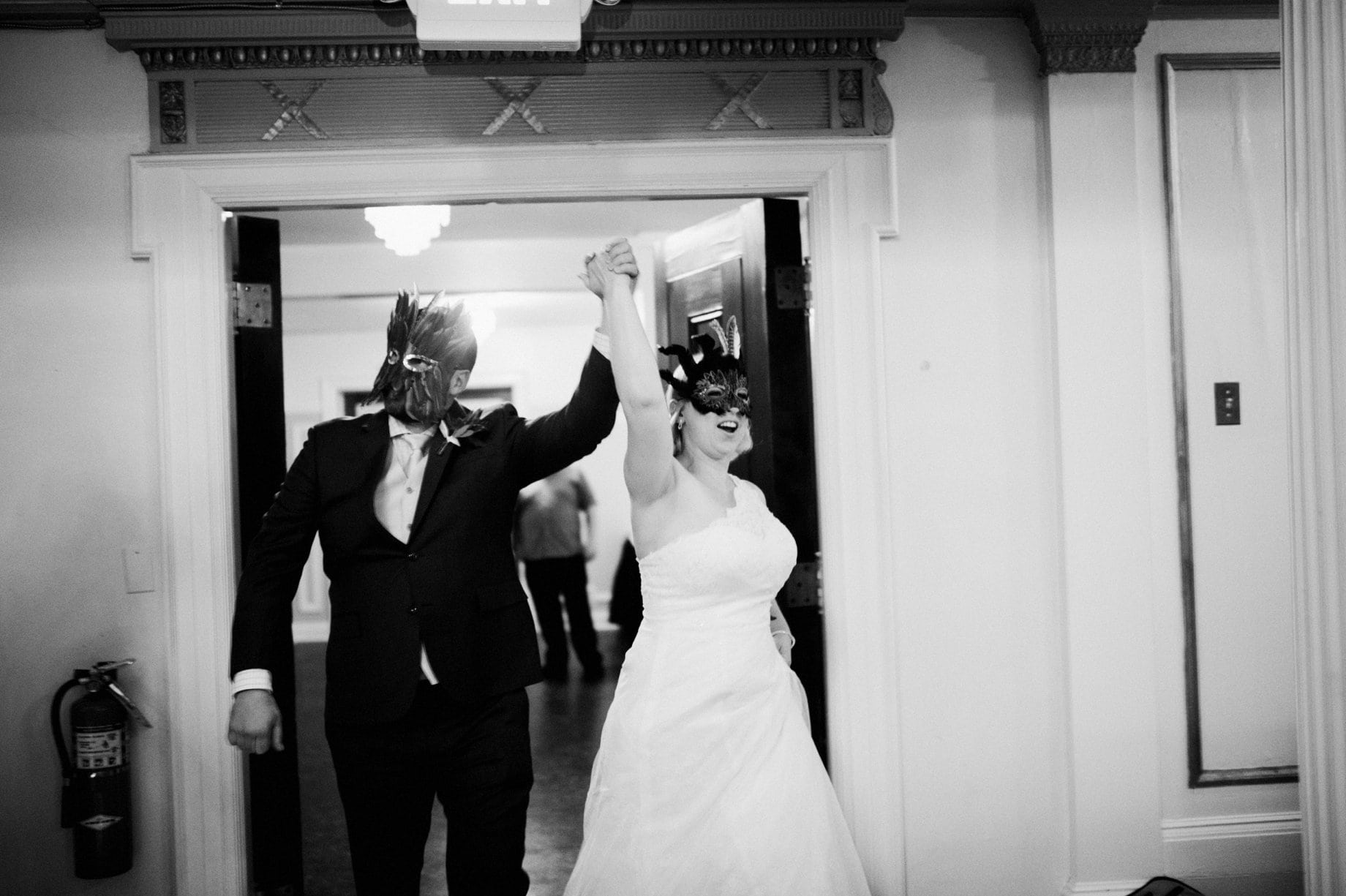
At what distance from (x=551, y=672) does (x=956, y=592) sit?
476cm

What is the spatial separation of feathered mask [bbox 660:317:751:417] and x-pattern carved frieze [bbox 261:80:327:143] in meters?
1.32

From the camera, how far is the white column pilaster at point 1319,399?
220cm

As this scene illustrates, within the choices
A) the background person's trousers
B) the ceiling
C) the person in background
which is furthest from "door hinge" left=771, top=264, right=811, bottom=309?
the background person's trousers

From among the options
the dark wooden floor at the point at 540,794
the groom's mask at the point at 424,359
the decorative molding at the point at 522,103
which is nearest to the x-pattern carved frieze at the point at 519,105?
the decorative molding at the point at 522,103

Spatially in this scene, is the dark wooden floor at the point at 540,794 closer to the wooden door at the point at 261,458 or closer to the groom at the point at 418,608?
the wooden door at the point at 261,458

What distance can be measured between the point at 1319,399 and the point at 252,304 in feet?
9.27

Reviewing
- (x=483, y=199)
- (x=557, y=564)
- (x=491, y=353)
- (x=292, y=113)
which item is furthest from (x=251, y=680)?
(x=491, y=353)

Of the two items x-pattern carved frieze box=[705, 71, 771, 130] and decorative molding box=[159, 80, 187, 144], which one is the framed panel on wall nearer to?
x-pattern carved frieze box=[705, 71, 771, 130]

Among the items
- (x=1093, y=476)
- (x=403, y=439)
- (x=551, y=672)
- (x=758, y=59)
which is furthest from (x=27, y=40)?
(x=551, y=672)

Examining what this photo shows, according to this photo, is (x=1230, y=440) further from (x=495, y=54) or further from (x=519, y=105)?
(x=495, y=54)

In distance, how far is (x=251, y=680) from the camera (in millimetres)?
2371

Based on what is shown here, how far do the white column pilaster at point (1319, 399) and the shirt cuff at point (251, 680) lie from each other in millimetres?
2336

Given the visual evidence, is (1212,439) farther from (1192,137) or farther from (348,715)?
(348,715)

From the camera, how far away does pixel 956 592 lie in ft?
10.5
